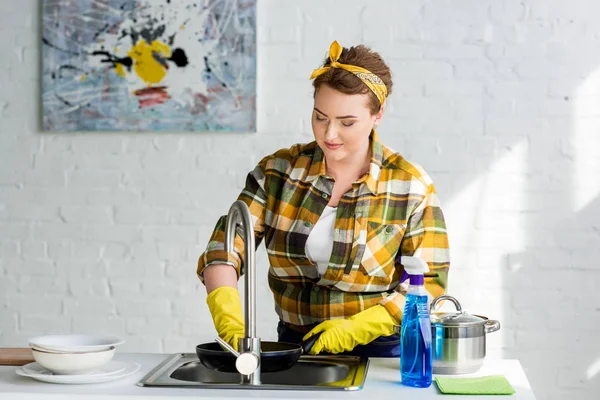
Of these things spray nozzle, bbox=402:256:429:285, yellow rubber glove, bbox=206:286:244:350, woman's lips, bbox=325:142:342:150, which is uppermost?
woman's lips, bbox=325:142:342:150

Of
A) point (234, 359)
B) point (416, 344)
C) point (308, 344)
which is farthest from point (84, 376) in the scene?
point (416, 344)

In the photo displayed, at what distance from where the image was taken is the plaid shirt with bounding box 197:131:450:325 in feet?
7.60

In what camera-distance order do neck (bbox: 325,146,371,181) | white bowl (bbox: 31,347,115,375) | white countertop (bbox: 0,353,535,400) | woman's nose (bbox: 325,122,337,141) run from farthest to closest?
1. neck (bbox: 325,146,371,181)
2. woman's nose (bbox: 325,122,337,141)
3. white bowl (bbox: 31,347,115,375)
4. white countertop (bbox: 0,353,535,400)

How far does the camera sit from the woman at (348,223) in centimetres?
232

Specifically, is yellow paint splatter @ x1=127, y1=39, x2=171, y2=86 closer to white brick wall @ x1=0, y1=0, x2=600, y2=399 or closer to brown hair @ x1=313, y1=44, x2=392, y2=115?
white brick wall @ x1=0, y1=0, x2=600, y2=399

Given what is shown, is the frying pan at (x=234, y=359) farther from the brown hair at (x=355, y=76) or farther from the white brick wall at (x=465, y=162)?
the white brick wall at (x=465, y=162)

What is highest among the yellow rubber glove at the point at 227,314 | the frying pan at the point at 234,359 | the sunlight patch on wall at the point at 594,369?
the yellow rubber glove at the point at 227,314

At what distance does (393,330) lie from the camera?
2.20 m

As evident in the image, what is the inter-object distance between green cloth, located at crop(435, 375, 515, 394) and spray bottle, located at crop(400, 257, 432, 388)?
0.15 ft

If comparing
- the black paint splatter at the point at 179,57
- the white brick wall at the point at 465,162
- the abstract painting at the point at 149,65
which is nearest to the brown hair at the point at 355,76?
the white brick wall at the point at 465,162

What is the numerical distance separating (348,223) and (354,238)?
0.15 feet

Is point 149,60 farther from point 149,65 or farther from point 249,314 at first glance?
point 249,314

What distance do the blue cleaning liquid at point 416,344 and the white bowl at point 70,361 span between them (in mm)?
664

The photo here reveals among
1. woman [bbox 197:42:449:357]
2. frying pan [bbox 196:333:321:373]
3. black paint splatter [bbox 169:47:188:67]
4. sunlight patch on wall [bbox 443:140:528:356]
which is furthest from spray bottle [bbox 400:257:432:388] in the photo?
black paint splatter [bbox 169:47:188:67]
